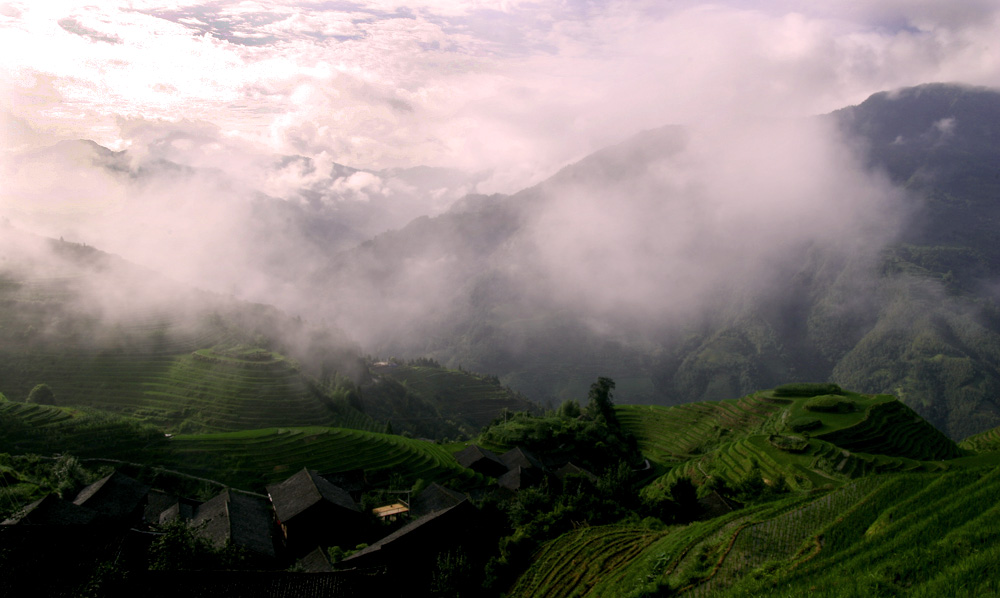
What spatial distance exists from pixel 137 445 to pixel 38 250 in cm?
8715

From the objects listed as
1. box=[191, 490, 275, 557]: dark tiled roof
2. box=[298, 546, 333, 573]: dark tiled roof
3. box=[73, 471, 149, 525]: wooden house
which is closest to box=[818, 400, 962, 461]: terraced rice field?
box=[298, 546, 333, 573]: dark tiled roof

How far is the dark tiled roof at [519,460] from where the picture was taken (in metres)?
57.8

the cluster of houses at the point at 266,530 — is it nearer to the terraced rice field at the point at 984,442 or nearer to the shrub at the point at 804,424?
the shrub at the point at 804,424

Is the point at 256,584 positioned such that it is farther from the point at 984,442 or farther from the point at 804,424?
the point at 984,442

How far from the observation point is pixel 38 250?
110 metres

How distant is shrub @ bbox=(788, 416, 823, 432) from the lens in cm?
5597

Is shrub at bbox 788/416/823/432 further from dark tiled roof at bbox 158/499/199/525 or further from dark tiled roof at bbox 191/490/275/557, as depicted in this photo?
dark tiled roof at bbox 158/499/199/525

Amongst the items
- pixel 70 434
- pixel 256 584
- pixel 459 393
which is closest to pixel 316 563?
pixel 256 584

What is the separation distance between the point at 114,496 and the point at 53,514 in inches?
281

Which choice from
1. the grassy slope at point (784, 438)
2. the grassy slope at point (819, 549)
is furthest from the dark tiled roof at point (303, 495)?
the grassy slope at point (784, 438)

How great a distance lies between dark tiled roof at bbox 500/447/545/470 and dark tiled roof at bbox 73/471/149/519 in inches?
1347

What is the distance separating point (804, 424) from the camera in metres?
56.2

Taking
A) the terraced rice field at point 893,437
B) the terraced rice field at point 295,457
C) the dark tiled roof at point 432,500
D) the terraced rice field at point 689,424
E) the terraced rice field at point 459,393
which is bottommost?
the terraced rice field at point 459,393

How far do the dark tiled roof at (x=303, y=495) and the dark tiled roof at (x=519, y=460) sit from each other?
22.0m
